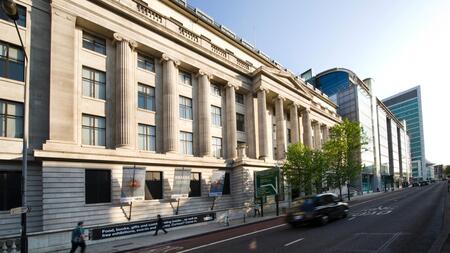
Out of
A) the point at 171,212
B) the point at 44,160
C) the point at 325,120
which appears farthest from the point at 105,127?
the point at 325,120

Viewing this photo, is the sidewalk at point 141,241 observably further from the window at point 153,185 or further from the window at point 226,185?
the window at point 226,185

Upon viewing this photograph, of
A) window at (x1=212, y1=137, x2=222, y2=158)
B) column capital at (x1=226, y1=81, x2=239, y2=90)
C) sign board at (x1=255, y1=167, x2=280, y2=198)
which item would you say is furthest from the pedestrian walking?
column capital at (x1=226, y1=81, x2=239, y2=90)

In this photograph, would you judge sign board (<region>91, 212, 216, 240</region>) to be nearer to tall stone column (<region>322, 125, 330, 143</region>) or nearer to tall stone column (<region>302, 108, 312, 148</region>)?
tall stone column (<region>302, 108, 312, 148</region>)

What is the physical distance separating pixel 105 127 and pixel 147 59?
853 cm

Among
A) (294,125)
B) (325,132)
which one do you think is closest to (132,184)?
(294,125)

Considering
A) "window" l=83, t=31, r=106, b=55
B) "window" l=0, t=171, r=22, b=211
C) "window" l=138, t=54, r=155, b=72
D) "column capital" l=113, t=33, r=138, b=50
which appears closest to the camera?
"window" l=0, t=171, r=22, b=211

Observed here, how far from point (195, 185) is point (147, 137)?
687 centimetres

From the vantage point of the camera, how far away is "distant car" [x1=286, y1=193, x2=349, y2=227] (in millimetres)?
19391

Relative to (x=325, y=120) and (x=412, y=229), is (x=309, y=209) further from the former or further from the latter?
(x=325, y=120)

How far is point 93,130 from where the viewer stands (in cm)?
2673

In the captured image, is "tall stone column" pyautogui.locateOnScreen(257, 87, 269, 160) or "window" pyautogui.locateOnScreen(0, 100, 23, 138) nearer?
"window" pyautogui.locateOnScreen(0, 100, 23, 138)

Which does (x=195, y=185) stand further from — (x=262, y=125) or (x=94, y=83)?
(x=262, y=125)

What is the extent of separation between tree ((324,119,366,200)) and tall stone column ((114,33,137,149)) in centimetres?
2825

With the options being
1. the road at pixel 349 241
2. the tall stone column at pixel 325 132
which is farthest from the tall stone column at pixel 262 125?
the tall stone column at pixel 325 132
